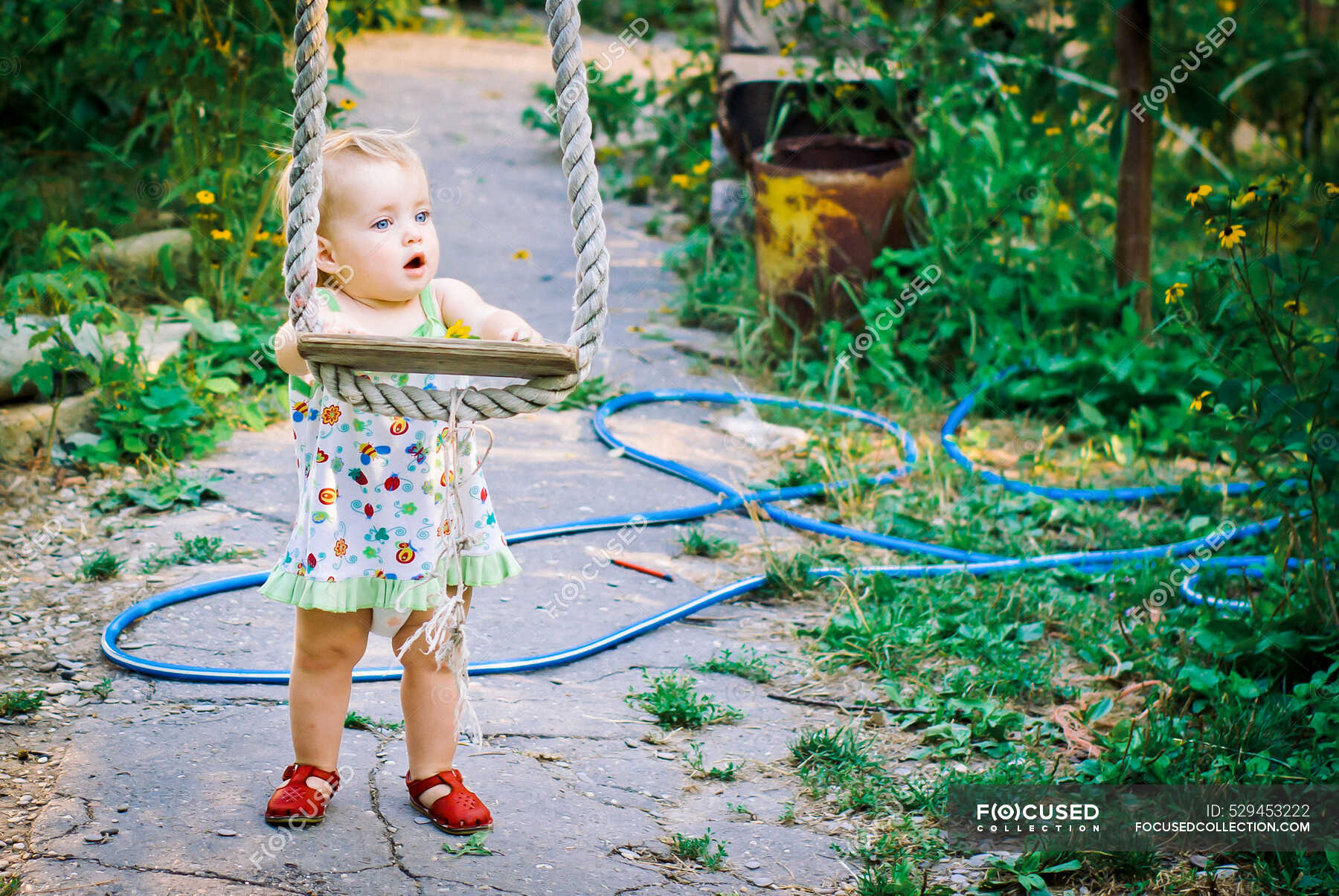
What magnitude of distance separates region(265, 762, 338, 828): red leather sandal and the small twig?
1.02 metres

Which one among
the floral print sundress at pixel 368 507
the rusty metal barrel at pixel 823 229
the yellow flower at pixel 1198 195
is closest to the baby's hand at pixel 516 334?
the floral print sundress at pixel 368 507

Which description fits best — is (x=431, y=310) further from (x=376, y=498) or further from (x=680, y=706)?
Result: (x=680, y=706)

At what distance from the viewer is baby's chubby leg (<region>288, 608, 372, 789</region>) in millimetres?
1981

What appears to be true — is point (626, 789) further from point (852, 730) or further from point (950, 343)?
point (950, 343)

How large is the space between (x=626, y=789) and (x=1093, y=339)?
275cm

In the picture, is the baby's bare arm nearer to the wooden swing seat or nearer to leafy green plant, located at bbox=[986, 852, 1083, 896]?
the wooden swing seat

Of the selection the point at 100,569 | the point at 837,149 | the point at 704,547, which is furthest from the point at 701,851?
the point at 837,149

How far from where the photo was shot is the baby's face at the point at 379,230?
1.84 metres

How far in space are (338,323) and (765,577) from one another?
158 centimetres

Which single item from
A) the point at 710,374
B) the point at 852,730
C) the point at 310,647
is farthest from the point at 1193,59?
the point at 310,647

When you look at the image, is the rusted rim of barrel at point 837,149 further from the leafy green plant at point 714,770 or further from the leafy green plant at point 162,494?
the leafy green plant at point 714,770

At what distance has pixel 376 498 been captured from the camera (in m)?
1.94

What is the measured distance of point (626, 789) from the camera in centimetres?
229

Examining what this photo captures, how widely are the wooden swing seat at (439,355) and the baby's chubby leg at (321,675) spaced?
0.55 metres
